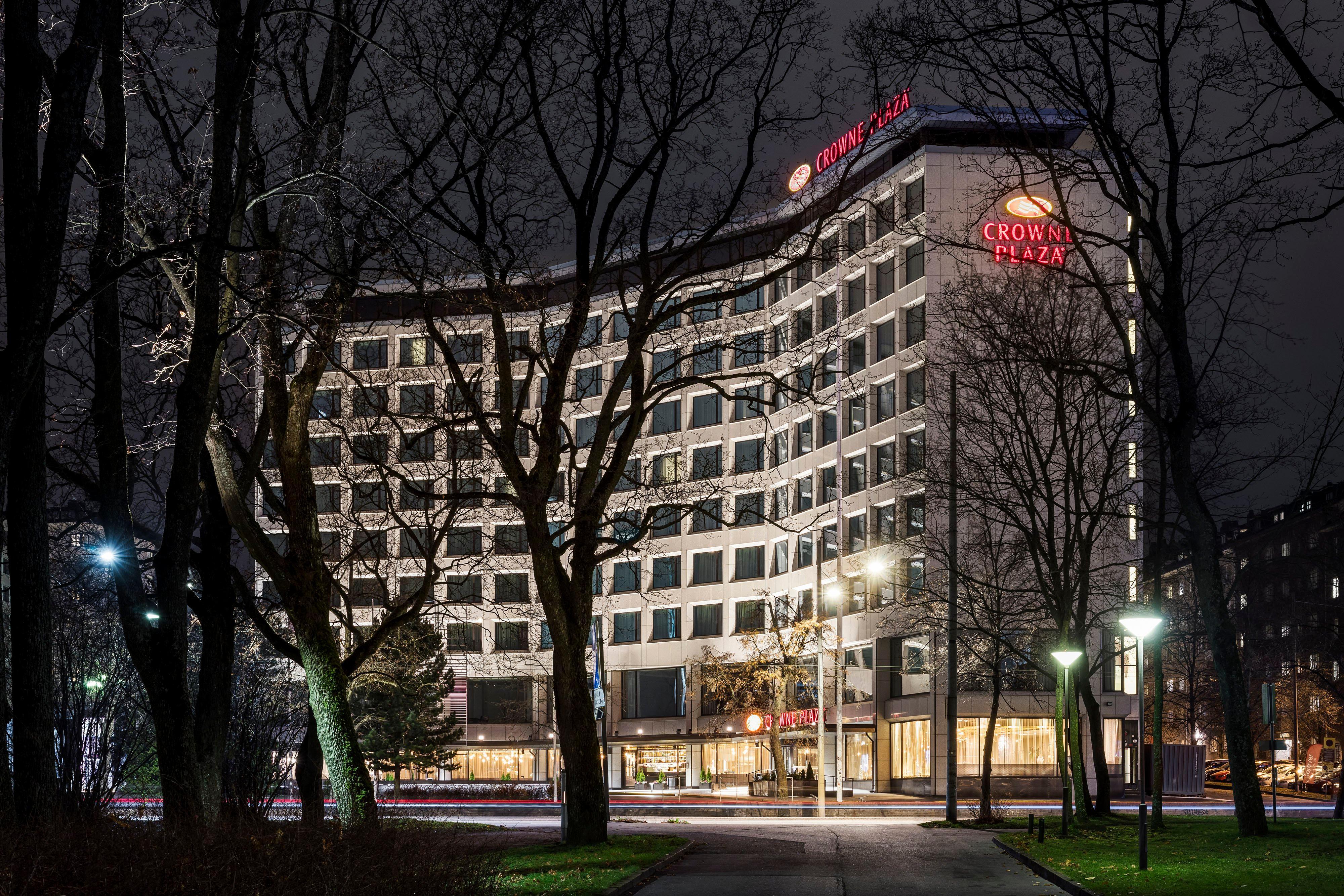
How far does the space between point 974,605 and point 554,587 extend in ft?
75.6

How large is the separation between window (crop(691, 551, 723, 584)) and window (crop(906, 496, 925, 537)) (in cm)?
2219

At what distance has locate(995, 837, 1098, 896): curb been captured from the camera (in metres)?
17.0

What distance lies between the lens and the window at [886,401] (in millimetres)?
69000

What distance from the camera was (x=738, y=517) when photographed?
26438 millimetres

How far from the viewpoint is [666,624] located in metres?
86.3

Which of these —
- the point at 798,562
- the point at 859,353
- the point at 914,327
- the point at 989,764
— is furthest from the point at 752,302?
the point at 989,764

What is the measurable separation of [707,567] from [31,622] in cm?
7295

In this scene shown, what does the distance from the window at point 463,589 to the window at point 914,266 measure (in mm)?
24204

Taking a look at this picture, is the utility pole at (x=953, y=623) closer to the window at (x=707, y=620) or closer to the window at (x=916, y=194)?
the window at (x=916, y=194)

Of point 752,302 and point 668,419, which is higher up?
point 752,302

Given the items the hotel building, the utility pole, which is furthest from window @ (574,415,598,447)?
the utility pole

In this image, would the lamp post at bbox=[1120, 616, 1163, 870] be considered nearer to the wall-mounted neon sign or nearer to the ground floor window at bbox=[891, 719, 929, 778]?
the wall-mounted neon sign

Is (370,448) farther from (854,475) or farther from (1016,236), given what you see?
(854,475)

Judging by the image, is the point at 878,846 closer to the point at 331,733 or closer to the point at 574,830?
the point at 574,830
